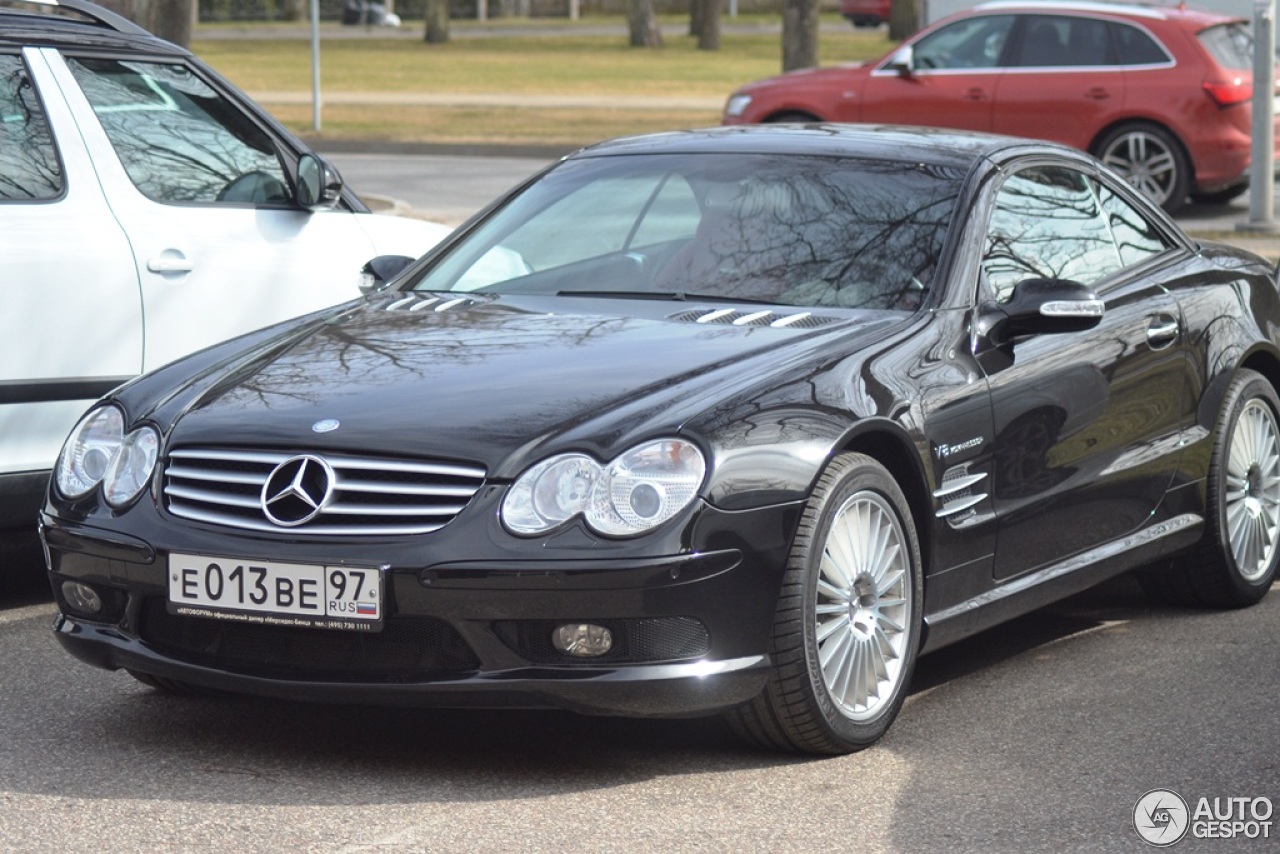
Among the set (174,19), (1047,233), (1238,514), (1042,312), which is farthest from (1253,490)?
(174,19)

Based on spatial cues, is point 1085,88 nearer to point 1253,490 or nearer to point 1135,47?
point 1135,47

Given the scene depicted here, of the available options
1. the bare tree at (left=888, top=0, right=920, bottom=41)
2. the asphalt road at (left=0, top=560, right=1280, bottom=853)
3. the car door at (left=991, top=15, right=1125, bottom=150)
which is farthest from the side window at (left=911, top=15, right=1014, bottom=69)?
the bare tree at (left=888, top=0, right=920, bottom=41)

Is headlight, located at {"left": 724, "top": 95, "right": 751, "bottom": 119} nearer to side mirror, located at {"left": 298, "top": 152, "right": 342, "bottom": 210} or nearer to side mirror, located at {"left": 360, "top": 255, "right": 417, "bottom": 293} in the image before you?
side mirror, located at {"left": 298, "top": 152, "right": 342, "bottom": 210}

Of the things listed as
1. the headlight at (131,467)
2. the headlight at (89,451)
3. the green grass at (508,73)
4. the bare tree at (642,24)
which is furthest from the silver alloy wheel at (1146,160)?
the bare tree at (642,24)

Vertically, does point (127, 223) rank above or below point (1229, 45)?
below

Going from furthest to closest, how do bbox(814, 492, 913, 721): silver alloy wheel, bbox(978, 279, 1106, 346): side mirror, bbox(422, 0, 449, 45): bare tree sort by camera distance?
bbox(422, 0, 449, 45): bare tree
bbox(978, 279, 1106, 346): side mirror
bbox(814, 492, 913, 721): silver alloy wheel

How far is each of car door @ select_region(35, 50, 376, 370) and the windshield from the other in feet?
3.70

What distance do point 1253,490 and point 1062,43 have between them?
12.1 metres

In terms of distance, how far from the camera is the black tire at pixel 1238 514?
6.41 meters

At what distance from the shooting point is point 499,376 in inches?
193

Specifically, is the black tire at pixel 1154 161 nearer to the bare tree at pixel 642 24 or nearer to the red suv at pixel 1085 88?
the red suv at pixel 1085 88

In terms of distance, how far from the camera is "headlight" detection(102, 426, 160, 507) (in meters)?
4.84

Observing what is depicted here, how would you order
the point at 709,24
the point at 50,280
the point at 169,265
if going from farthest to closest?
the point at 709,24, the point at 169,265, the point at 50,280

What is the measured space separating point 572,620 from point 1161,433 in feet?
7.73
